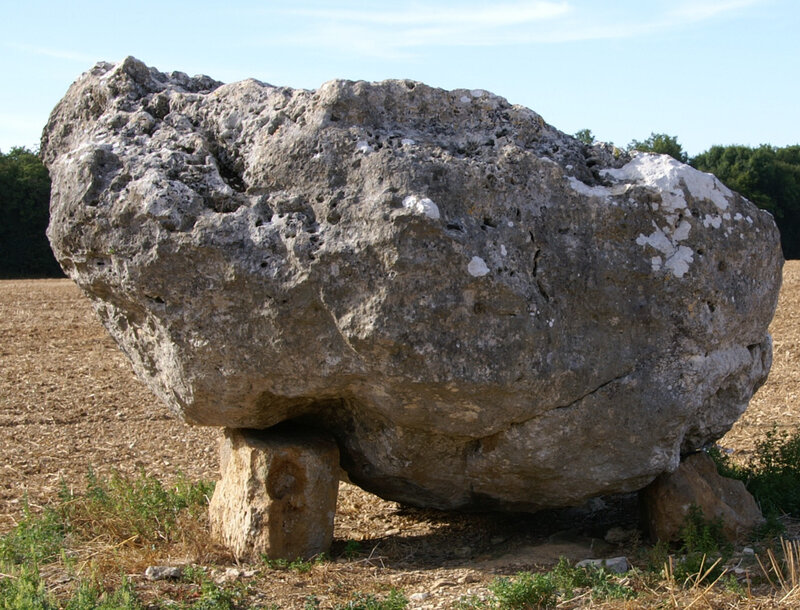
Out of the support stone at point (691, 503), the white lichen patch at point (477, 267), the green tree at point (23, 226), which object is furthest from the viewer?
the green tree at point (23, 226)

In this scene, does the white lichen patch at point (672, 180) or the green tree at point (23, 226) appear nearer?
the white lichen patch at point (672, 180)

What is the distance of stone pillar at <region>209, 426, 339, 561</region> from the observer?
4.78 meters

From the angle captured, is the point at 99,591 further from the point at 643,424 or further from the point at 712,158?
the point at 712,158

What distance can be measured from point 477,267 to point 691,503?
1.92m

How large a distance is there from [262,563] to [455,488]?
1.13m

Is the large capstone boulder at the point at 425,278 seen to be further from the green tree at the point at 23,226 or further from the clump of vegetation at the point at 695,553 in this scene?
the green tree at the point at 23,226

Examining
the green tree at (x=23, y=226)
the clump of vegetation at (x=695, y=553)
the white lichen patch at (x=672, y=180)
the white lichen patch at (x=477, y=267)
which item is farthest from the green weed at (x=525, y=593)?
the green tree at (x=23, y=226)

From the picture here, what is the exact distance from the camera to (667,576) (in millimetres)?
4266

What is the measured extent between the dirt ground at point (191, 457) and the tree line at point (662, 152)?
50.1 ft

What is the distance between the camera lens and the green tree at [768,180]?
32625mm

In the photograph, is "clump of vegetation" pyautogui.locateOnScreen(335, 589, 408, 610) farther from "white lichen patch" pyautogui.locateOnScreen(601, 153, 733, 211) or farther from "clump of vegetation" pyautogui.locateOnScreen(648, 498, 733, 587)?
"white lichen patch" pyautogui.locateOnScreen(601, 153, 733, 211)

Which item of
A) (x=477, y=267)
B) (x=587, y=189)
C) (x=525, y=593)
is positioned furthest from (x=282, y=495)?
(x=587, y=189)

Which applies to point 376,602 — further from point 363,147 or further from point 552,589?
point 363,147

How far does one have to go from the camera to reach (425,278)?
4.10 metres
